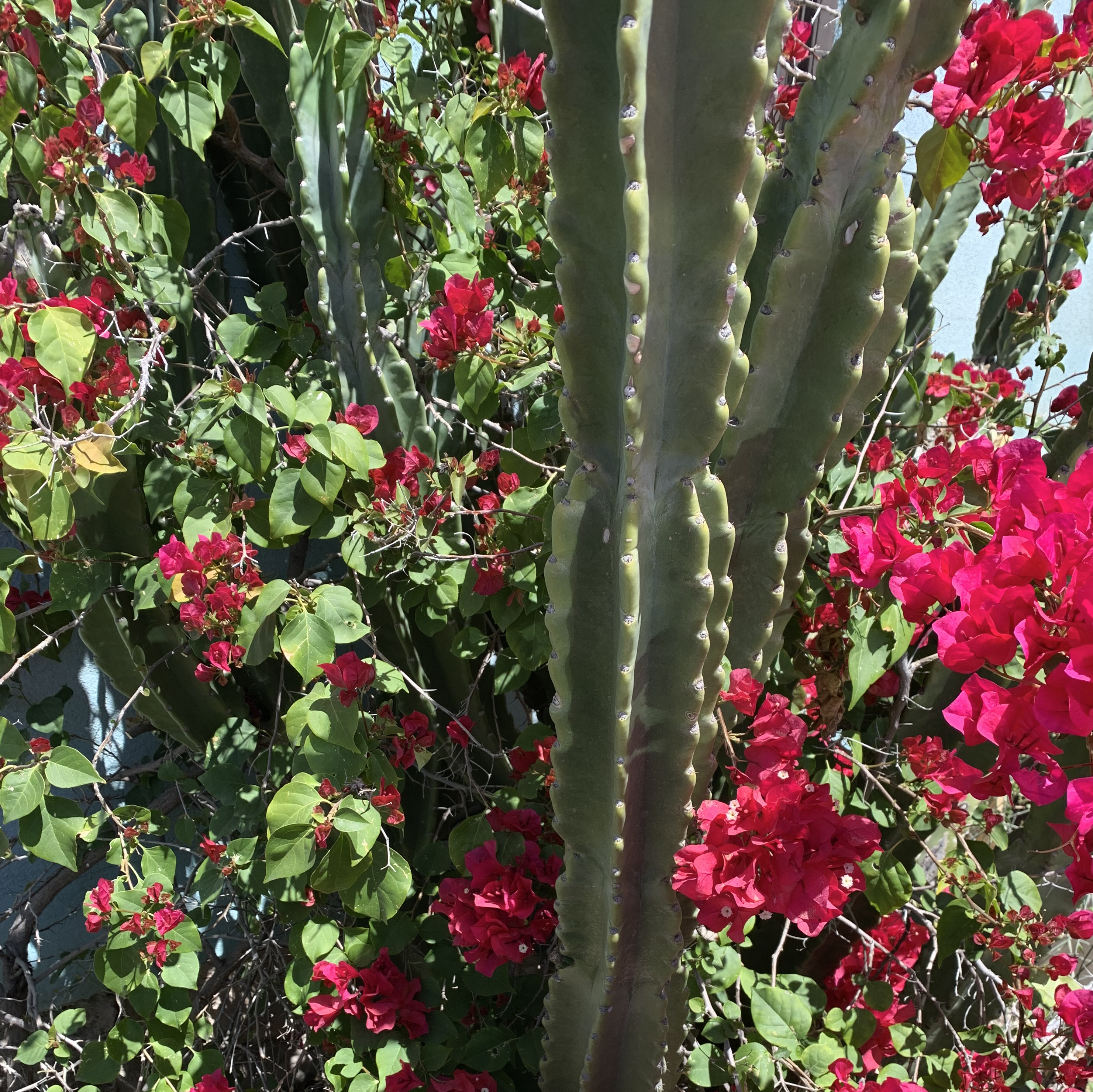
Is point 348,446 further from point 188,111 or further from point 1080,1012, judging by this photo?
point 1080,1012

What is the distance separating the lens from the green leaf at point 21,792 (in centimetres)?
119

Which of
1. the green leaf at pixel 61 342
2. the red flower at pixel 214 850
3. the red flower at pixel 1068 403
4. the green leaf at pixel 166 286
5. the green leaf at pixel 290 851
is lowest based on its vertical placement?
the red flower at pixel 214 850

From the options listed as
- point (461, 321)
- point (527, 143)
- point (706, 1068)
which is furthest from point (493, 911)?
point (527, 143)

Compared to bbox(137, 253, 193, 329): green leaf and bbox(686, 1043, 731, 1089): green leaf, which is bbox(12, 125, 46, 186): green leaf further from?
bbox(686, 1043, 731, 1089): green leaf

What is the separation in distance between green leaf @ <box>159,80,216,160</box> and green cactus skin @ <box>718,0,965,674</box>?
0.79m

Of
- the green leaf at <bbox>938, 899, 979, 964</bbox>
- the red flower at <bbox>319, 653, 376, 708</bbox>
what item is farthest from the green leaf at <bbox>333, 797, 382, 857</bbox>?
the green leaf at <bbox>938, 899, 979, 964</bbox>

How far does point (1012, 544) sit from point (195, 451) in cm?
109

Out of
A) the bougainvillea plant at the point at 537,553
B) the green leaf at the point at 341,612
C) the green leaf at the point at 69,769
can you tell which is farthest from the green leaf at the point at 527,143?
the green leaf at the point at 69,769

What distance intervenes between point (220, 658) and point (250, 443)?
0.97ft

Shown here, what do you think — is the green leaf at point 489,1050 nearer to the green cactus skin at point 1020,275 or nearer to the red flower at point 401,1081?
the red flower at point 401,1081

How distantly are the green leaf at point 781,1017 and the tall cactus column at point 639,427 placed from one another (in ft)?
0.84

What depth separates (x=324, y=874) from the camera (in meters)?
1.18

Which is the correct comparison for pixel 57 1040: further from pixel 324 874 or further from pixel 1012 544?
pixel 1012 544

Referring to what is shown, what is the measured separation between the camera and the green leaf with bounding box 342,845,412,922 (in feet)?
4.06
